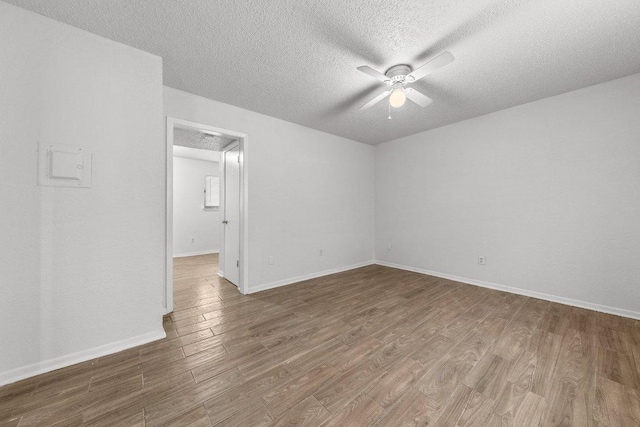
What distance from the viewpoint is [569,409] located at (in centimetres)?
132

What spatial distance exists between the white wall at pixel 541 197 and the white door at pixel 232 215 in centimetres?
312

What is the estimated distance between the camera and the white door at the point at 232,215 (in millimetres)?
3393

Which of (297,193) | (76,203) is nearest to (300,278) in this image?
(297,193)

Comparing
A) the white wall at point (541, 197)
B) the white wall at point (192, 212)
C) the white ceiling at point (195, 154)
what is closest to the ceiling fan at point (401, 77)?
the white wall at point (541, 197)

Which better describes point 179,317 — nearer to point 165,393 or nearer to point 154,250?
point 154,250

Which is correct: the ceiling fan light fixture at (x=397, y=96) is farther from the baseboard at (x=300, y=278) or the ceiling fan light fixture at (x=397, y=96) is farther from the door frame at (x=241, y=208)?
the baseboard at (x=300, y=278)

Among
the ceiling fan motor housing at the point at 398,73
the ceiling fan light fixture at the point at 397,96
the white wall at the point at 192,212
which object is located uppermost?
the ceiling fan motor housing at the point at 398,73

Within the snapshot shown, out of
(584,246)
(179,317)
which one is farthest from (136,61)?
(584,246)

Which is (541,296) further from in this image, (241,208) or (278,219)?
(241,208)

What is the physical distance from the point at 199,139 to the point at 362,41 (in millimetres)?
2705

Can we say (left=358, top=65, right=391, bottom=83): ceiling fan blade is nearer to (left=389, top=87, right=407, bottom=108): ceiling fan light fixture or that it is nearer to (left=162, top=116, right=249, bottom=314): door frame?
(left=389, top=87, right=407, bottom=108): ceiling fan light fixture

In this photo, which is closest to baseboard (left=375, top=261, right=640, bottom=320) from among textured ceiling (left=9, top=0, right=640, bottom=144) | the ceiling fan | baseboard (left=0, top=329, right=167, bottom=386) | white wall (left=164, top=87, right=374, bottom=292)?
white wall (left=164, top=87, right=374, bottom=292)

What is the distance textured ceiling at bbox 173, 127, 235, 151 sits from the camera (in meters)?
3.13

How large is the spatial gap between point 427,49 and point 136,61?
2565mm
